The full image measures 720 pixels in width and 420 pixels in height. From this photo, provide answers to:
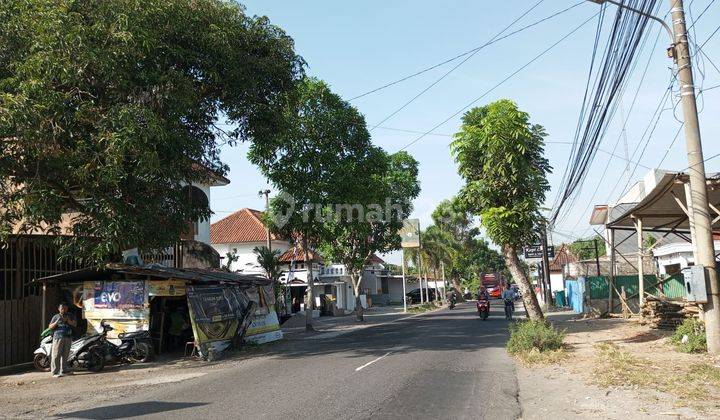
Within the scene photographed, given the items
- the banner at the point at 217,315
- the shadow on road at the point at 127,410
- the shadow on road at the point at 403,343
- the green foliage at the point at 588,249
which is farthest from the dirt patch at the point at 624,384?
the green foliage at the point at 588,249

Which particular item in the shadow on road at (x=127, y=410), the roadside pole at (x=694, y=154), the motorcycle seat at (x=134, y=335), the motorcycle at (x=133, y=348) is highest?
the roadside pole at (x=694, y=154)

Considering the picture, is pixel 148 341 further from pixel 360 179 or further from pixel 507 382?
pixel 360 179

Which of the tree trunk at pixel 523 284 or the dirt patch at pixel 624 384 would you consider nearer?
the dirt patch at pixel 624 384

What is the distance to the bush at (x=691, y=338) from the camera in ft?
39.4

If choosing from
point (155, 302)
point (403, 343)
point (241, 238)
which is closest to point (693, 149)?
point (403, 343)

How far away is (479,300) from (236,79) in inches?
682

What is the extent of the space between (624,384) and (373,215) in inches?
934

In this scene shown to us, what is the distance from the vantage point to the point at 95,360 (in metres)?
13.9

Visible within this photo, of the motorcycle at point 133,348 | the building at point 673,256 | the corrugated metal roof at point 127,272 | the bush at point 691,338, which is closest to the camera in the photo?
the bush at point 691,338

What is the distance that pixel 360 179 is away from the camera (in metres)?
24.9

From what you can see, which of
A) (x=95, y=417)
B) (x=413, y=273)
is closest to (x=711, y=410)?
(x=95, y=417)

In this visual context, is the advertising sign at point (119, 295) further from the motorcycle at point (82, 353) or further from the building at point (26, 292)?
the motorcycle at point (82, 353)

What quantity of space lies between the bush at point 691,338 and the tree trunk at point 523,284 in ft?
13.3
